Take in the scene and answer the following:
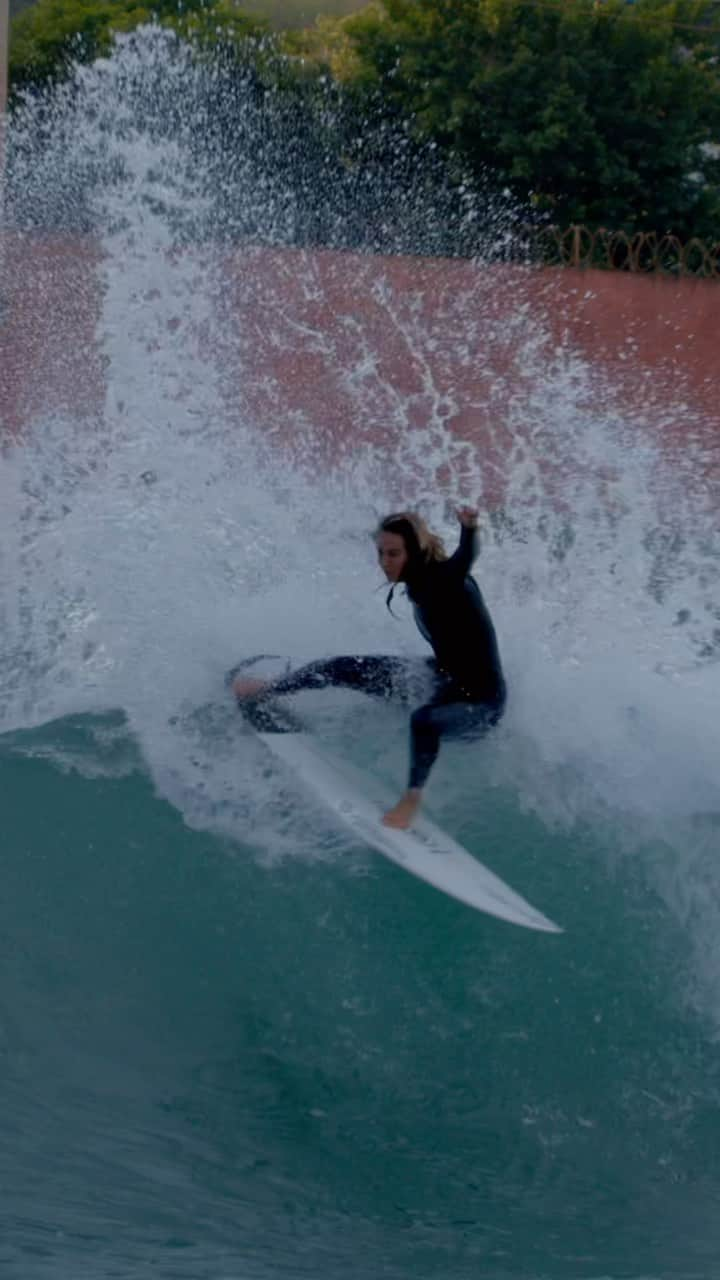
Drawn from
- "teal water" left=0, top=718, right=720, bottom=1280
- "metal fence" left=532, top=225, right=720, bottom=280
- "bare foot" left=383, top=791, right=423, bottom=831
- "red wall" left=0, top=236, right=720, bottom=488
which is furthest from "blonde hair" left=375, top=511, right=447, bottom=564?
"metal fence" left=532, top=225, right=720, bottom=280

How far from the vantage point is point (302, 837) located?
5047mm

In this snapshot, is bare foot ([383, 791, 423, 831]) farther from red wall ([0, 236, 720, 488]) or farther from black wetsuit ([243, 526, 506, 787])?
red wall ([0, 236, 720, 488])

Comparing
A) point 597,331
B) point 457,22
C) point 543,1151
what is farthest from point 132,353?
point 457,22

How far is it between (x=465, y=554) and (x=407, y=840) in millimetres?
985

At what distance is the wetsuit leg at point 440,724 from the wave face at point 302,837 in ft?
1.30

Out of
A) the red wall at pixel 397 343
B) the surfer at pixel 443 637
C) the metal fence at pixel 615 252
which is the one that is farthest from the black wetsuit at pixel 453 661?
the metal fence at pixel 615 252

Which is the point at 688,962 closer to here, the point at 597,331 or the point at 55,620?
the point at 55,620

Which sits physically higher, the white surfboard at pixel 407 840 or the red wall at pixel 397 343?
the red wall at pixel 397 343

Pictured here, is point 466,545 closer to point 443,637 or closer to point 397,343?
point 443,637

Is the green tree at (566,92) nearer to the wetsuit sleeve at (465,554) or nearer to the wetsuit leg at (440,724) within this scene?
the wetsuit sleeve at (465,554)

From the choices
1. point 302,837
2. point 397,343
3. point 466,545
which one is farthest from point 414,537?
point 397,343

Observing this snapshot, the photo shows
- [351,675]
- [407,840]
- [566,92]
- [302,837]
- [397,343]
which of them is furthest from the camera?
[566,92]

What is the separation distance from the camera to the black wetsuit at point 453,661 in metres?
4.80

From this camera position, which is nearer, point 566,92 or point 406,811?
point 406,811
